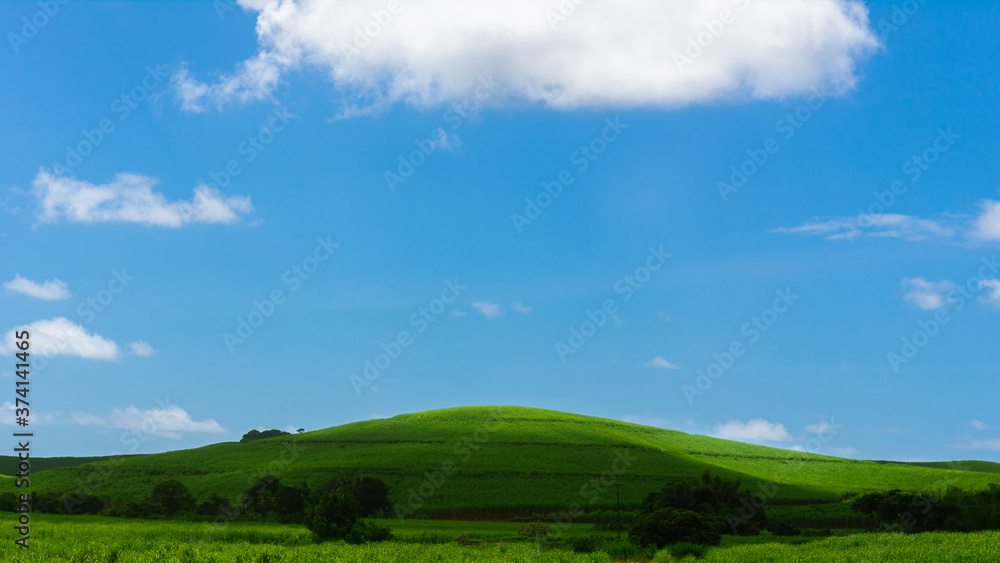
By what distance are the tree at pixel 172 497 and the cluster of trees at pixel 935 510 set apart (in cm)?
8757

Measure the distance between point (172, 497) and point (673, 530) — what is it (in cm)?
7526

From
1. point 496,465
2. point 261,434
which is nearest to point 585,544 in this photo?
point 496,465

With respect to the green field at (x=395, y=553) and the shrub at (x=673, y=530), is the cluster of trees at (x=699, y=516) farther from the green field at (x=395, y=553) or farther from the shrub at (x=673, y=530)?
the green field at (x=395, y=553)

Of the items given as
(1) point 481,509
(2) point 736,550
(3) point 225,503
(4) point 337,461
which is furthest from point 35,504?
(2) point 736,550

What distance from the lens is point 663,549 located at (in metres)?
58.1

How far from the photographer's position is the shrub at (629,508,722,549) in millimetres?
60812

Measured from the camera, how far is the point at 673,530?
201 ft

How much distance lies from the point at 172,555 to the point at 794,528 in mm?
64554

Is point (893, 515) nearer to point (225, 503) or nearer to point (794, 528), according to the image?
point (794, 528)

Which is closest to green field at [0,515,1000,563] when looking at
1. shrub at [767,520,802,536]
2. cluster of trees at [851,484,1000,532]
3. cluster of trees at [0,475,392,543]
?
shrub at [767,520,802,536]

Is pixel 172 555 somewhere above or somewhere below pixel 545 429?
below
